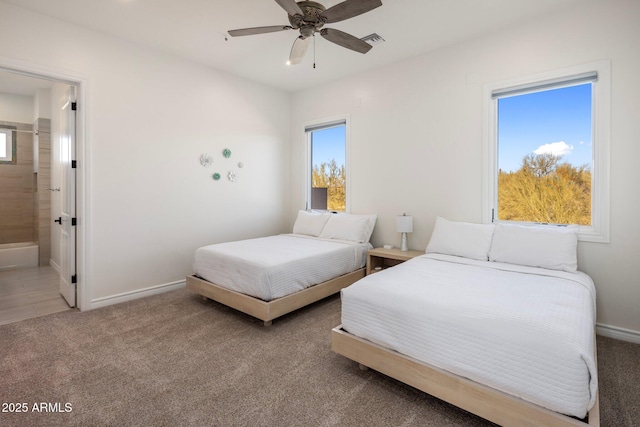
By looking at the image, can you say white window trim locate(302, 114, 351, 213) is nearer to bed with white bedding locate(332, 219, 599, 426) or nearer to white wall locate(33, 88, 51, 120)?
bed with white bedding locate(332, 219, 599, 426)

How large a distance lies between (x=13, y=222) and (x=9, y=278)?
5.10 ft

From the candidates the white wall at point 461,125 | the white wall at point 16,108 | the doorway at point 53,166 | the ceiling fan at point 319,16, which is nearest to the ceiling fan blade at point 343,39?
the ceiling fan at point 319,16

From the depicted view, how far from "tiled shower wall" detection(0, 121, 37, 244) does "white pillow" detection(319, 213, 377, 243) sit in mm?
5303

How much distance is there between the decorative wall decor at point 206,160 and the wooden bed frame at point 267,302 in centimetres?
155

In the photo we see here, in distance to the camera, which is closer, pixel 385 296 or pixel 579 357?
pixel 579 357

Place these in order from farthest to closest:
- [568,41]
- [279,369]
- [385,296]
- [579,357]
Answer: [568,41]
[279,369]
[385,296]
[579,357]

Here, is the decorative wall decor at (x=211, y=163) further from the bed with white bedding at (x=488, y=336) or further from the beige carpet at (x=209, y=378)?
the bed with white bedding at (x=488, y=336)

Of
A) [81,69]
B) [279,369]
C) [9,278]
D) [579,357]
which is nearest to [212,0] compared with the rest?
[81,69]

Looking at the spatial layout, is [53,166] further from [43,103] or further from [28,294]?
[28,294]

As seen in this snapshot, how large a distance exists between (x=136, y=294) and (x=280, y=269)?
6.41ft

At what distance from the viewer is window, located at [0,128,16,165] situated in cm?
516

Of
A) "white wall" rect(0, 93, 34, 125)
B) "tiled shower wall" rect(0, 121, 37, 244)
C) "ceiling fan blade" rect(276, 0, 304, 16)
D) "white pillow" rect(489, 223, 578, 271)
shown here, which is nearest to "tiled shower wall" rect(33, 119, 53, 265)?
"white wall" rect(0, 93, 34, 125)

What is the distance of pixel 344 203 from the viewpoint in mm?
4730

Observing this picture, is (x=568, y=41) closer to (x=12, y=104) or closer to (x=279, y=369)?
(x=279, y=369)
